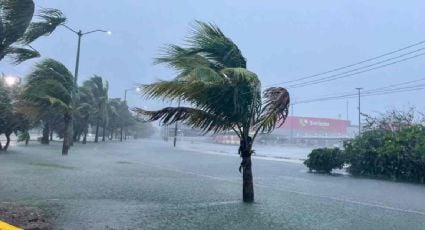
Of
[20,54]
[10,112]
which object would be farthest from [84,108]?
[20,54]

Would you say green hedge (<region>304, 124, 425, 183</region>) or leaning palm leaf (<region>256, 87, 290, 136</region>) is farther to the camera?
green hedge (<region>304, 124, 425, 183</region>)

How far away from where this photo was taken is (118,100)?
71125 mm

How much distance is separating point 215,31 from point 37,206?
534 centimetres

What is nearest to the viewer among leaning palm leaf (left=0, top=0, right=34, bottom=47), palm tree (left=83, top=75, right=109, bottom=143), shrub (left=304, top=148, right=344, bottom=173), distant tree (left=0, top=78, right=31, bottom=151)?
leaning palm leaf (left=0, top=0, right=34, bottom=47)

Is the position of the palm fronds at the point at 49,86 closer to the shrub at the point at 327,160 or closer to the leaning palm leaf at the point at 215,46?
the shrub at the point at 327,160

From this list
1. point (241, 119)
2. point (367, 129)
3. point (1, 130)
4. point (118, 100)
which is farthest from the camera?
point (118, 100)

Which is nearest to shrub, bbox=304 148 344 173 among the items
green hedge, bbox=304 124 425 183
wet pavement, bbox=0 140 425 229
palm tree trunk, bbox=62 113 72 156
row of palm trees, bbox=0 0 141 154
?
green hedge, bbox=304 124 425 183

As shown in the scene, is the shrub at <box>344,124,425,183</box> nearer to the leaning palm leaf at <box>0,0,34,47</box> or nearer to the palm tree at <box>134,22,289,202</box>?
the palm tree at <box>134,22,289,202</box>

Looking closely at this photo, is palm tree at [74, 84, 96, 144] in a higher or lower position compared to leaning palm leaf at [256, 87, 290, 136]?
higher

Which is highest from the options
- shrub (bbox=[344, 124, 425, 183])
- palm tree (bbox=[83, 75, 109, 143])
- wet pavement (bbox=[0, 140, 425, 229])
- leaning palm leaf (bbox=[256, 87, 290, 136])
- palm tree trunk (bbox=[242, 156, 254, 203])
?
palm tree (bbox=[83, 75, 109, 143])

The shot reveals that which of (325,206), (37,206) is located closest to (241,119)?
(325,206)

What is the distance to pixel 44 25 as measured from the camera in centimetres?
912

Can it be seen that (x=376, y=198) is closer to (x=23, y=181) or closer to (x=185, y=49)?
(x=185, y=49)

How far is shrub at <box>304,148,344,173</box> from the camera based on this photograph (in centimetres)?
1927
